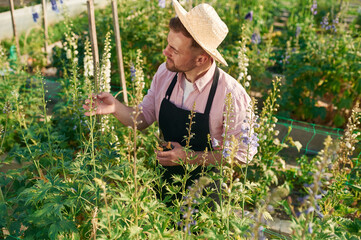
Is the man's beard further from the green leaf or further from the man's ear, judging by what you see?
A: the green leaf

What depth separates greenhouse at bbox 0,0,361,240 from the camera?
1.73 metres

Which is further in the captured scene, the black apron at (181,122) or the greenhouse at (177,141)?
the black apron at (181,122)

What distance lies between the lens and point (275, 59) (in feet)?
20.2

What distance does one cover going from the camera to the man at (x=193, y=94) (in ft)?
7.47

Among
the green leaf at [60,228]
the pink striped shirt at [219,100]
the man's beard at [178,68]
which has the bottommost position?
the green leaf at [60,228]

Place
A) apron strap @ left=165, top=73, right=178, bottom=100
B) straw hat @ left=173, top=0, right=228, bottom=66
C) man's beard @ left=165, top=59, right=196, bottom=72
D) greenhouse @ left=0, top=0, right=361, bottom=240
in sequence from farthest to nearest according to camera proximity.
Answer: apron strap @ left=165, top=73, right=178, bottom=100, man's beard @ left=165, top=59, right=196, bottom=72, straw hat @ left=173, top=0, right=228, bottom=66, greenhouse @ left=0, top=0, right=361, bottom=240

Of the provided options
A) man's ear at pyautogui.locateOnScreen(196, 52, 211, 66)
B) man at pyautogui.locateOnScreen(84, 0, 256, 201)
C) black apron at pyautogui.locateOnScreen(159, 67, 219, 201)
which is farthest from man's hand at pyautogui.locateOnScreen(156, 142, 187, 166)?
man's ear at pyautogui.locateOnScreen(196, 52, 211, 66)

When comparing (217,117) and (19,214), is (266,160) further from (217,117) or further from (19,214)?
(19,214)

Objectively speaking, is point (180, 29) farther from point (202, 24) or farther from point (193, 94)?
point (193, 94)

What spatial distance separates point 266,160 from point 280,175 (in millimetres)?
449

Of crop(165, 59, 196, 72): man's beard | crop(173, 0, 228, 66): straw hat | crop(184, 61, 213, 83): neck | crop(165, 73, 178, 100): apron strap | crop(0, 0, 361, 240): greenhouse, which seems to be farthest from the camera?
crop(165, 73, 178, 100): apron strap

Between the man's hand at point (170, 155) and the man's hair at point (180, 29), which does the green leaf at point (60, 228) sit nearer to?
the man's hand at point (170, 155)

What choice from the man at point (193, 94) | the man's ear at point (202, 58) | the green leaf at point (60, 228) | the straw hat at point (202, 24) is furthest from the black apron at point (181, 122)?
the green leaf at point (60, 228)

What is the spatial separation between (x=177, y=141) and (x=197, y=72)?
0.55 m
